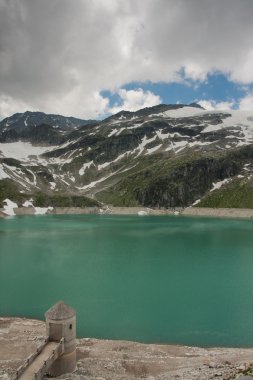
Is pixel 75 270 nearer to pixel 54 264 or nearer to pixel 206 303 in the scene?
pixel 54 264

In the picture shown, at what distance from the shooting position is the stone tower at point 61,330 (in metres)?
36.9

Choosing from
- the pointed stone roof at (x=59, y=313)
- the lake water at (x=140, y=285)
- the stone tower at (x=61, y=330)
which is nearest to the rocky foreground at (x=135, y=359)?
the stone tower at (x=61, y=330)

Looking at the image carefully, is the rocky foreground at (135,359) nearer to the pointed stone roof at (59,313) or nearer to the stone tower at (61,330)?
the stone tower at (61,330)

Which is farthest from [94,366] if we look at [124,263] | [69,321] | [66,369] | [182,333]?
[124,263]

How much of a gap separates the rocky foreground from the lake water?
12.0 feet

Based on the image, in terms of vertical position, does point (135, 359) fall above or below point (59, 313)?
below

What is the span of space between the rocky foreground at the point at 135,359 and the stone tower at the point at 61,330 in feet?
3.95

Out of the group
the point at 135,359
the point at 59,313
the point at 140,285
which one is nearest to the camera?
the point at 59,313

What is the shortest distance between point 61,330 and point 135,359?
10516mm

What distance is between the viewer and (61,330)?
37.1 metres

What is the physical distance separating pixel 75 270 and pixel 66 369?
5003cm

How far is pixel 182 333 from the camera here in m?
50.3

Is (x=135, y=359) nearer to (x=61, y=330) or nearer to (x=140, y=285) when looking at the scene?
(x=61, y=330)

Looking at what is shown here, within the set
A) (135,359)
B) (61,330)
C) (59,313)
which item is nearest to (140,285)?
(135,359)
